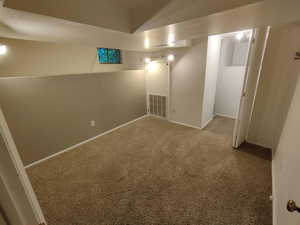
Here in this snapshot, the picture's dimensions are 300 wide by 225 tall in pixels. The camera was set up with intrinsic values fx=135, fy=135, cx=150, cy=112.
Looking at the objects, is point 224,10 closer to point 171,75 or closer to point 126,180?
point 126,180

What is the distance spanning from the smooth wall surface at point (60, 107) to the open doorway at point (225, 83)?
6.81ft

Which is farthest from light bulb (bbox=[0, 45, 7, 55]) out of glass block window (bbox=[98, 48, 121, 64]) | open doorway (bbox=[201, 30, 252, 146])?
open doorway (bbox=[201, 30, 252, 146])

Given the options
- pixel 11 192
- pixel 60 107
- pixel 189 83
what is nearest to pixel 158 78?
pixel 189 83

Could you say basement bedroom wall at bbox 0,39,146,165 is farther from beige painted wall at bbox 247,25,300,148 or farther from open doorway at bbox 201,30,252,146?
beige painted wall at bbox 247,25,300,148

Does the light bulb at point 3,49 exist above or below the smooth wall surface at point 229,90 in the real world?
above

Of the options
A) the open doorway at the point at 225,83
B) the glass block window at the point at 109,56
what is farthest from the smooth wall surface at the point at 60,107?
the open doorway at the point at 225,83

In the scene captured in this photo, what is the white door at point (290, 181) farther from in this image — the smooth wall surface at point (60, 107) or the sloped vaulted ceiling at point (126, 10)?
the smooth wall surface at point (60, 107)

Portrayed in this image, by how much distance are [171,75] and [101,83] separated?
178cm

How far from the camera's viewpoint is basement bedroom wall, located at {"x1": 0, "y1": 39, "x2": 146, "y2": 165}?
213cm

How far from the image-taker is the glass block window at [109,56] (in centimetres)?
326

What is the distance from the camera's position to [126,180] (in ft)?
6.48

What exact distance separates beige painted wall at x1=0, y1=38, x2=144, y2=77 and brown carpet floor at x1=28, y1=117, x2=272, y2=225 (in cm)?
162

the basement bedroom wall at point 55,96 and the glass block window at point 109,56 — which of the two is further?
the glass block window at point 109,56

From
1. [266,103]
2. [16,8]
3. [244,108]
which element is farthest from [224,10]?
[266,103]
